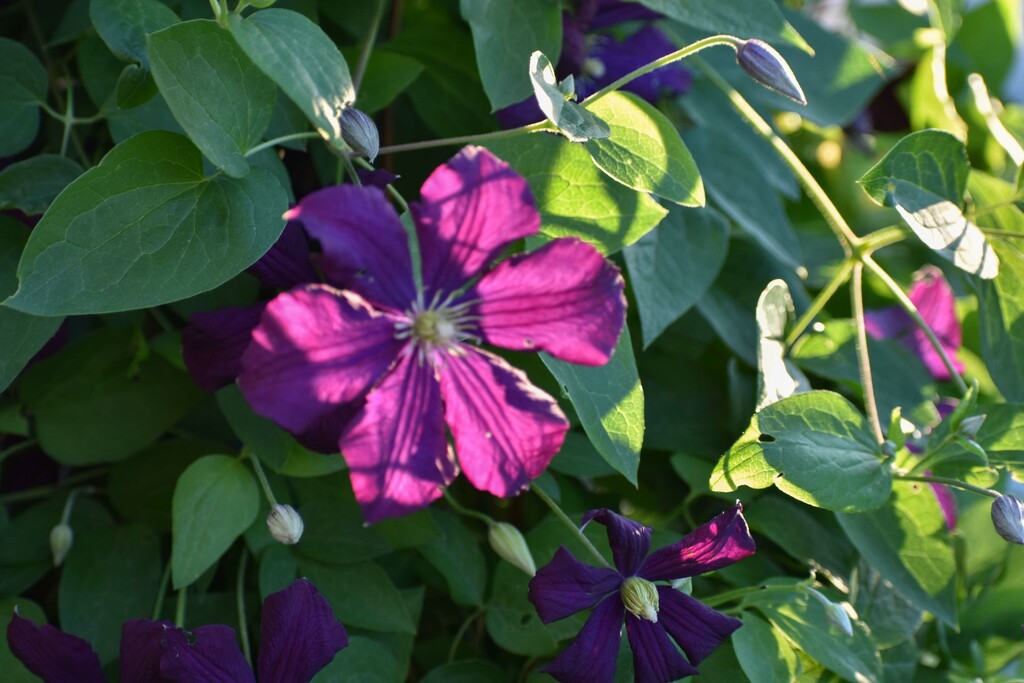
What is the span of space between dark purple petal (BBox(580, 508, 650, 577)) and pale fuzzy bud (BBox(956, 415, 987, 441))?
8.9 inches

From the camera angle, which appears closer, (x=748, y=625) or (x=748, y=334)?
(x=748, y=625)

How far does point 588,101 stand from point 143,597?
43 centimetres

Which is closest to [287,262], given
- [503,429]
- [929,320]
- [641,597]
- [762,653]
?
[503,429]

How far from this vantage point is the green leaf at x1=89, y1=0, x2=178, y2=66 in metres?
0.58

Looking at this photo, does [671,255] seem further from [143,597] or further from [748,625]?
[143,597]

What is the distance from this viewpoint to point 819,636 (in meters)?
0.66

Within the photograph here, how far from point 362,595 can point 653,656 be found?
19cm

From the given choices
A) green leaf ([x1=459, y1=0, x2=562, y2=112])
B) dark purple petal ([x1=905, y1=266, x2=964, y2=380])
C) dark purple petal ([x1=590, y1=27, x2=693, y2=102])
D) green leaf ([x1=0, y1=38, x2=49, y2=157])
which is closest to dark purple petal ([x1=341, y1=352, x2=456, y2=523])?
green leaf ([x1=459, y1=0, x2=562, y2=112])

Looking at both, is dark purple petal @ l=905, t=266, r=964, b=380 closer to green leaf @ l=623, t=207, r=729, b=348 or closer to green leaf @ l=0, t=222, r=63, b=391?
green leaf @ l=623, t=207, r=729, b=348

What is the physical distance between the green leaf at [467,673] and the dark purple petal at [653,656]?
114 millimetres

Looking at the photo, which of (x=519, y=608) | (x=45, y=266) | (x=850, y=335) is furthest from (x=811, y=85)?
(x=45, y=266)

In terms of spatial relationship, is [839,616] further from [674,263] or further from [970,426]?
[674,263]

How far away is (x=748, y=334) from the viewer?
32.4 inches

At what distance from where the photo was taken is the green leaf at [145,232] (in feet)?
1.69
